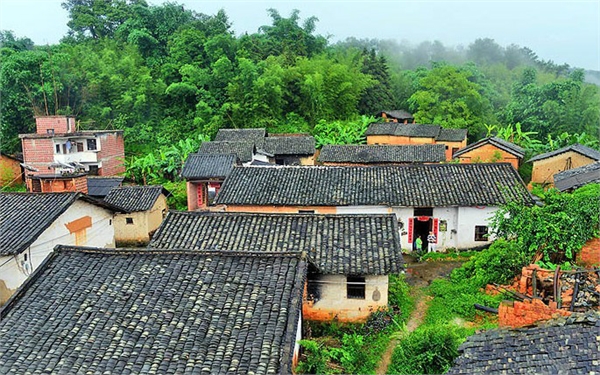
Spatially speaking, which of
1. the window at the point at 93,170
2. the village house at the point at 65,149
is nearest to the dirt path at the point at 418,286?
the village house at the point at 65,149

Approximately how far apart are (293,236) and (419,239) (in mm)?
6625

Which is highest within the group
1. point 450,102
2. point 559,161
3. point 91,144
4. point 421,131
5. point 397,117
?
point 450,102

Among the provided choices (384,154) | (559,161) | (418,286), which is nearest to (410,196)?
(418,286)

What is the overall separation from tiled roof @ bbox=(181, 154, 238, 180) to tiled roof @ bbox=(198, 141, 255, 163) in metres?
2.24

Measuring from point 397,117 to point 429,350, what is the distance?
3622 cm

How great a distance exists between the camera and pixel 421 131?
3622cm

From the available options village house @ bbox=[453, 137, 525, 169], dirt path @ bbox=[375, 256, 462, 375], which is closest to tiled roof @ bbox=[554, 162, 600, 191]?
dirt path @ bbox=[375, 256, 462, 375]

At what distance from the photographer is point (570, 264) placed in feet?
37.9

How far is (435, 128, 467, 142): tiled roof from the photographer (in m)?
35.0

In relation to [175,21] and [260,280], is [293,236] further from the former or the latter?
[175,21]

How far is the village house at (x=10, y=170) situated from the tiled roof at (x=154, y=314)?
24147 mm

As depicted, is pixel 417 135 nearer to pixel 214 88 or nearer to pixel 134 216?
pixel 214 88

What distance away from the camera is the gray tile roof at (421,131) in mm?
35344

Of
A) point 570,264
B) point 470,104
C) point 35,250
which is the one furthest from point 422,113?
point 35,250
